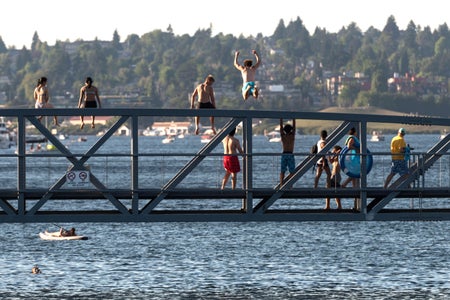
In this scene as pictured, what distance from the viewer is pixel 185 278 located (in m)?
50.0

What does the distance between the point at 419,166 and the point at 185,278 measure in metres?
16.3

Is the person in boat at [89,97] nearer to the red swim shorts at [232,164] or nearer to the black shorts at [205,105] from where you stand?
the black shorts at [205,105]

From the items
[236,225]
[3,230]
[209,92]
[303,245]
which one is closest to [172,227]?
[236,225]

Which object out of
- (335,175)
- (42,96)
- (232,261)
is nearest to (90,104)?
(42,96)

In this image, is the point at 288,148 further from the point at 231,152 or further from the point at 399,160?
the point at 399,160

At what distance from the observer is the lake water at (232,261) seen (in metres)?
45.1

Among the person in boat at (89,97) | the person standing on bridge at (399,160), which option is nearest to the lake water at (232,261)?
the person in boat at (89,97)

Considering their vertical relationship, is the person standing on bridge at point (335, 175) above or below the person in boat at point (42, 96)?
below

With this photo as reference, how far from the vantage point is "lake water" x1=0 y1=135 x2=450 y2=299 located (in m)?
45.1

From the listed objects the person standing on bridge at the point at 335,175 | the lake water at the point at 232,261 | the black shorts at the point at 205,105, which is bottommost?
the lake water at the point at 232,261

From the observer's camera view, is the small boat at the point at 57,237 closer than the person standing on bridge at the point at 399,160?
No

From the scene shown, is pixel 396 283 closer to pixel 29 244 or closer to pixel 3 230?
pixel 29 244

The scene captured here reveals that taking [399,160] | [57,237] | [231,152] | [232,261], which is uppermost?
[231,152]

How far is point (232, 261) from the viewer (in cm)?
5712
